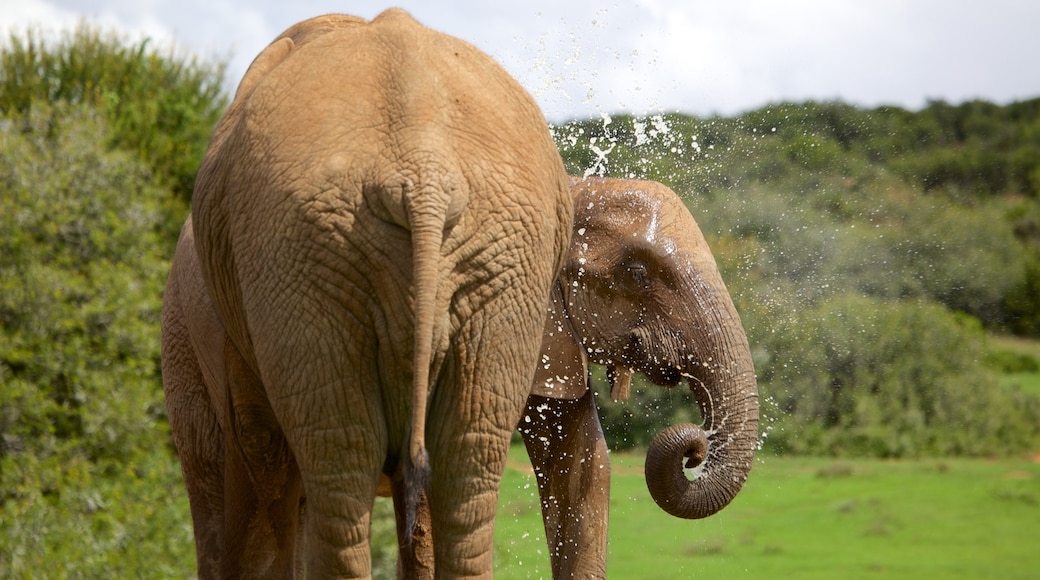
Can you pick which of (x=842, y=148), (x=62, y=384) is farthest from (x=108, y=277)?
(x=842, y=148)

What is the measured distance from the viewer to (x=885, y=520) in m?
18.5

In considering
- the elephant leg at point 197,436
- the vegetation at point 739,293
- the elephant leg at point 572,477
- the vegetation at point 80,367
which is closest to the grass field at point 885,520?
the vegetation at point 739,293

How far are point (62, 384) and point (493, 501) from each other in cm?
880

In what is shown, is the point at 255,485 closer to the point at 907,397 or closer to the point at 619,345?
the point at 619,345

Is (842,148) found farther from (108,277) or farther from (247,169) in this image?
(247,169)

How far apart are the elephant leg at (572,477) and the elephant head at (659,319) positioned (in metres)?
0.20

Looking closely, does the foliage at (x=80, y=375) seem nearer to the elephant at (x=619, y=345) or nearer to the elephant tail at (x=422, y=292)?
the elephant at (x=619, y=345)

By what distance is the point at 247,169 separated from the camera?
2.85 metres

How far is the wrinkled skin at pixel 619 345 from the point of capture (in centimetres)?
460

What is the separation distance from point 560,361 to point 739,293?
3465mm

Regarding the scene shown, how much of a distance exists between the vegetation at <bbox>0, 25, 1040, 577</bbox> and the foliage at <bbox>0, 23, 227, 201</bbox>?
0.12 ft

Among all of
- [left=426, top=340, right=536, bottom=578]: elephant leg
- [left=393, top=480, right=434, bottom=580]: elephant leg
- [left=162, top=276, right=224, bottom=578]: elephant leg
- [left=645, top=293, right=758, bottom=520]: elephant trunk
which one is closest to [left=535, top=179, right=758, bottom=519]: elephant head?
[left=645, top=293, right=758, bottom=520]: elephant trunk

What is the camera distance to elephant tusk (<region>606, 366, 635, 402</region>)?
16.5 ft

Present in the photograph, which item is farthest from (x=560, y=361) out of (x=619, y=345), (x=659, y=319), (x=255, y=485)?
(x=255, y=485)
